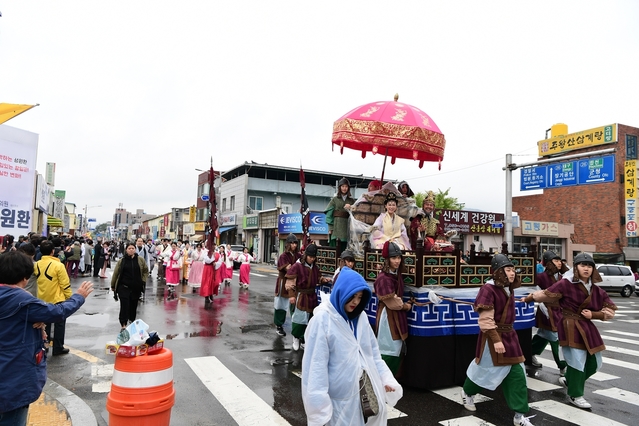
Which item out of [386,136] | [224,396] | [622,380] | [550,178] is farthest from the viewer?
[550,178]

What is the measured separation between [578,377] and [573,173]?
13.2 m

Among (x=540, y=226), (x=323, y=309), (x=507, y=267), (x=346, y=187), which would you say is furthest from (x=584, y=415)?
(x=540, y=226)

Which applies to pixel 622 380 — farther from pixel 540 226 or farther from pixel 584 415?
pixel 540 226

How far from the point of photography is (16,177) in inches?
324

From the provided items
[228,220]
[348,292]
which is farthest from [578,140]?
[348,292]

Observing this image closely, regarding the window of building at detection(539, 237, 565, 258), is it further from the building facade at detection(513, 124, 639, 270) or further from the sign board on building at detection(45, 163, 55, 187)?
the sign board on building at detection(45, 163, 55, 187)

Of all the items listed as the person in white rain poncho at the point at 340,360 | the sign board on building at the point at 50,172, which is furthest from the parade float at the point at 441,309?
the sign board on building at the point at 50,172

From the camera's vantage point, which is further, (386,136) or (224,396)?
(386,136)

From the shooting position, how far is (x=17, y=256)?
121 inches

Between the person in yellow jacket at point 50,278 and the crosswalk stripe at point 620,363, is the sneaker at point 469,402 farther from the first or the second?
the person in yellow jacket at point 50,278

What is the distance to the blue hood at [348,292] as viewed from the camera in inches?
110

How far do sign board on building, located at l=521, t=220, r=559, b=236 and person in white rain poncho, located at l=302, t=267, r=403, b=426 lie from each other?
108 ft

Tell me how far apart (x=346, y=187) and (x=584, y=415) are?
16.8 ft

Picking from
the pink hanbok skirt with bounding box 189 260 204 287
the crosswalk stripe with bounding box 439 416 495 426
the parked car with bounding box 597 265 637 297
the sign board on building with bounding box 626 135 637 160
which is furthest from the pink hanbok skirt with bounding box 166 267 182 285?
the sign board on building with bounding box 626 135 637 160
